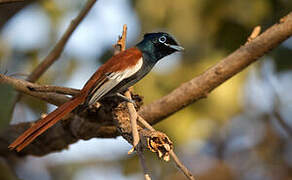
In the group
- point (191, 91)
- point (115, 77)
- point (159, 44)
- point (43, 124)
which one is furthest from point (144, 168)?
point (159, 44)

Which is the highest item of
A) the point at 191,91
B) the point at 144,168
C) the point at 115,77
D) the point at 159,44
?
the point at 159,44

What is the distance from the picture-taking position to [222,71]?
3.21 m

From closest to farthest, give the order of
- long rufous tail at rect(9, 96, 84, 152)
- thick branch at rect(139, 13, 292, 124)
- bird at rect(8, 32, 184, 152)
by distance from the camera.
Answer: long rufous tail at rect(9, 96, 84, 152)
bird at rect(8, 32, 184, 152)
thick branch at rect(139, 13, 292, 124)

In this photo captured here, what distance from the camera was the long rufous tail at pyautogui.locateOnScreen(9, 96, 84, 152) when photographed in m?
2.59

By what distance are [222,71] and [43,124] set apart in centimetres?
136

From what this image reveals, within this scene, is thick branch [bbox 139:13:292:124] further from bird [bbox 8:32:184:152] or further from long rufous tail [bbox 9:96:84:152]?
long rufous tail [bbox 9:96:84:152]

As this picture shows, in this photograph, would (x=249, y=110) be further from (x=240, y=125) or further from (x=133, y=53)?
(x=133, y=53)

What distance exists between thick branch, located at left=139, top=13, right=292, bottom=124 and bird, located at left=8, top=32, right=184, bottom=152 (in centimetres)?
→ 30

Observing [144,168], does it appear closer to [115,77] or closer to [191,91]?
[115,77]

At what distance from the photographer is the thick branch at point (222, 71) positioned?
312cm

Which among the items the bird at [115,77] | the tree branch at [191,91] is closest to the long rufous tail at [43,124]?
the bird at [115,77]

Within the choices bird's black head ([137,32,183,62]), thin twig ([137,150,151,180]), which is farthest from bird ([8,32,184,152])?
thin twig ([137,150,151,180])

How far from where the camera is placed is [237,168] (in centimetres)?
554

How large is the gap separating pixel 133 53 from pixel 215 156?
2.84 m
